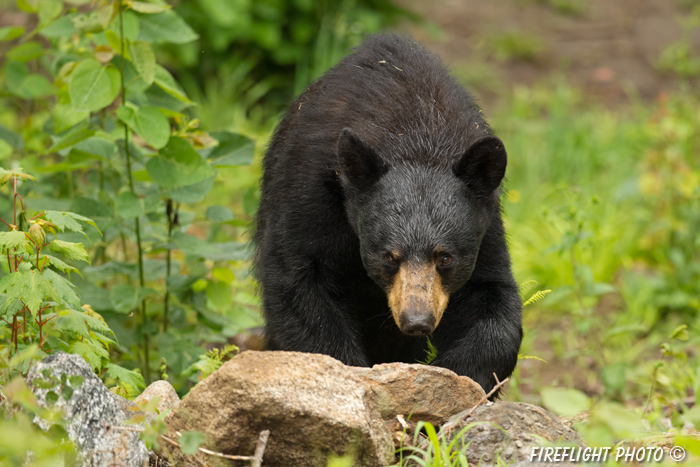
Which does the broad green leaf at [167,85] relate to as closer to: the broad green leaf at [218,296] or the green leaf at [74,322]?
the broad green leaf at [218,296]

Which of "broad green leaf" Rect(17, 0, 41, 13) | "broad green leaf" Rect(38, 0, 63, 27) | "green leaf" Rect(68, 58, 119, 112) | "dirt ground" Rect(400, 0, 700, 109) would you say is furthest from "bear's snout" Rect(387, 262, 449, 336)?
"dirt ground" Rect(400, 0, 700, 109)

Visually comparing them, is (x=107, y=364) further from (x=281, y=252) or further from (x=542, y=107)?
(x=542, y=107)

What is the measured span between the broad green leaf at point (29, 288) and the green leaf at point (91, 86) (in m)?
1.12

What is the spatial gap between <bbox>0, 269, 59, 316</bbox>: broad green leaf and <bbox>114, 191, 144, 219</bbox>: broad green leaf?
43.1 inches

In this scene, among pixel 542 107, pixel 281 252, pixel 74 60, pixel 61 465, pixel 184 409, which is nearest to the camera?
pixel 61 465

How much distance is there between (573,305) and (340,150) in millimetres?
3882

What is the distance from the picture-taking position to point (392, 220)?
3.34m

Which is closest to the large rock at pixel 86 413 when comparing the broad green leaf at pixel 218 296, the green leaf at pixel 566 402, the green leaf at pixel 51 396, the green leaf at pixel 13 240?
the green leaf at pixel 51 396

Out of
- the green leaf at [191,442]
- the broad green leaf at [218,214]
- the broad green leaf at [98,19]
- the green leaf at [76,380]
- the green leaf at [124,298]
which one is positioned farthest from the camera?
the broad green leaf at [218,214]

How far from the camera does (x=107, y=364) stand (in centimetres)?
317

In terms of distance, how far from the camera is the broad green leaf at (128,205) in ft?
12.9

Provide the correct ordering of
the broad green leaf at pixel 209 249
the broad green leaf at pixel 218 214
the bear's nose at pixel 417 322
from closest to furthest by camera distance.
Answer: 1. the bear's nose at pixel 417 322
2. the broad green leaf at pixel 209 249
3. the broad green leaf at pixel 218 214

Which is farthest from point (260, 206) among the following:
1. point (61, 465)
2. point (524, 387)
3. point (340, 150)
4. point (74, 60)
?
point (524, 387)

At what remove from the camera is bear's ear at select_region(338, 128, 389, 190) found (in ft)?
10.9
